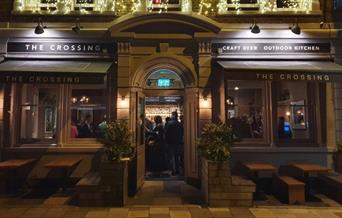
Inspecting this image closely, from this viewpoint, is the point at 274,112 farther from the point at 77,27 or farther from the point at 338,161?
the point at 77,27

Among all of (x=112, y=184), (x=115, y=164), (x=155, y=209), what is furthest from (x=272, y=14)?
(x=112, y=184)

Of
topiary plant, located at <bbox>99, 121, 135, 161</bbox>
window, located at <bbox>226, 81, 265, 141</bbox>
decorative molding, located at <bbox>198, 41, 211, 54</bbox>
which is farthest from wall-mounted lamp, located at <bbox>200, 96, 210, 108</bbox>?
topiary plant, located at <bbox>99, 121, 135, 161</bbox>

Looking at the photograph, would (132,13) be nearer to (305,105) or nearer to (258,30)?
(258,30)

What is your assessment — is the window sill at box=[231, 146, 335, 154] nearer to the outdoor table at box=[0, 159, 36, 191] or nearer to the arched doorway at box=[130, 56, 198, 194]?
the arched doorway at box=[130, 56, 198, 194]

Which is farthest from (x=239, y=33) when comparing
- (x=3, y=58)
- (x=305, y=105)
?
(x=3, y=58)

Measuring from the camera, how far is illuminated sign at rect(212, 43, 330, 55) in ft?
28.9

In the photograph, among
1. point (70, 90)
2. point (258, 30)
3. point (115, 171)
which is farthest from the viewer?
point (70, 90)

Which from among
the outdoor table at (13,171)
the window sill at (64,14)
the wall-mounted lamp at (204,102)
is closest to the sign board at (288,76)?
the wall-mounted lamp at (204,102)

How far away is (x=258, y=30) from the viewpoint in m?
8.53

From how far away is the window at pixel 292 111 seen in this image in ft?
29.8

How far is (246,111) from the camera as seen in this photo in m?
9.16

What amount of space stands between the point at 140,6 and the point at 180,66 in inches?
86.3

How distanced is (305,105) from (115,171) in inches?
233

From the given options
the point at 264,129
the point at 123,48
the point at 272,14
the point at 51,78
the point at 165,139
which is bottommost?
the point at 165,139
